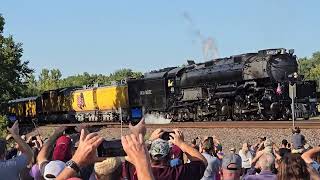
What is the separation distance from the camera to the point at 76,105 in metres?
51.2

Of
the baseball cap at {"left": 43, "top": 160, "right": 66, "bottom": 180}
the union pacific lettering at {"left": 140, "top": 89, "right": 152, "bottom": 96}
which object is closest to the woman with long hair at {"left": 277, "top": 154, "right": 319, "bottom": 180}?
the baseball cap at {"left": 43, "top": 160, "right": 66, "bottom": 180}

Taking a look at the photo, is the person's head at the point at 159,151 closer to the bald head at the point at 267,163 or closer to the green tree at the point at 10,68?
the bald head at the point at 267,163

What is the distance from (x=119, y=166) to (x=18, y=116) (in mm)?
58902

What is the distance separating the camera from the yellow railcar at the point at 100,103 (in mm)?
43844

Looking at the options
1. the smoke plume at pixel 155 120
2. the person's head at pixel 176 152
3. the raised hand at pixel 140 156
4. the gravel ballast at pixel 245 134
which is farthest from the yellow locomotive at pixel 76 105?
the raised hand at pixel 140 156

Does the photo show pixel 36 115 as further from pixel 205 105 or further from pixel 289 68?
pixel 289 68

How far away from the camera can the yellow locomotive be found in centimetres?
4450

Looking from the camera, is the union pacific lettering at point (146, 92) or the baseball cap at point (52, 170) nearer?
the baseball cap at point (52, 170)

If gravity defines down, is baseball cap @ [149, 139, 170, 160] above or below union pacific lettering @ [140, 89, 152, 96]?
below

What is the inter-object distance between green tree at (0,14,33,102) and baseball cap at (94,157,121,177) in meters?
41.9

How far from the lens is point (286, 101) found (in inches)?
1172

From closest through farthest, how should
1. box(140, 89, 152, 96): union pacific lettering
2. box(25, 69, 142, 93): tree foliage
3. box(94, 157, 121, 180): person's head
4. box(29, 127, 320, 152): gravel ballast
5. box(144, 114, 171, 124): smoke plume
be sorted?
box(94, 157, 121, 180): person's head < box(29, 127, 320, 152): gravel ballast < box(144, 114, 171, 124): smoke plume < box(140, 89, 152, 96): union pacific lettering < box(25, 69, 142, 93): tree foliage

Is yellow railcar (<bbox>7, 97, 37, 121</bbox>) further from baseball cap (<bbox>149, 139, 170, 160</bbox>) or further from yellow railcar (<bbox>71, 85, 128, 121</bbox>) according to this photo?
baseball cap (<bbox>149, 139, 170, 160</bbox>)

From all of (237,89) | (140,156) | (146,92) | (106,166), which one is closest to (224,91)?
(237,89)
